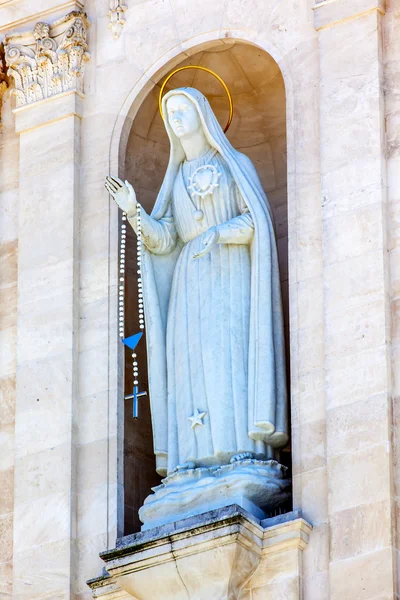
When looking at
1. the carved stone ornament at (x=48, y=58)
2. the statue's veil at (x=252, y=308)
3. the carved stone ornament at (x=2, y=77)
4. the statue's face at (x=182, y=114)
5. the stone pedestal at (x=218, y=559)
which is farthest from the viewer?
the carved stone ornament at (x=2, y=77)

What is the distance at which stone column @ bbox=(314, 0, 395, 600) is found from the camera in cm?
1141

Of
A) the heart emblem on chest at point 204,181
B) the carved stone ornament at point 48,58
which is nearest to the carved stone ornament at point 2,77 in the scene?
the carved stone ornament at point 48,58

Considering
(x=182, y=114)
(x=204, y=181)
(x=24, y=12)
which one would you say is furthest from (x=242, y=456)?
(x=24, y=12)

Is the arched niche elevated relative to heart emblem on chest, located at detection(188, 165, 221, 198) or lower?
elevated

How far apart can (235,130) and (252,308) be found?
6.39 feet

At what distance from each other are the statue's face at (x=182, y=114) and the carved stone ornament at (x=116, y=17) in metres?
0.91

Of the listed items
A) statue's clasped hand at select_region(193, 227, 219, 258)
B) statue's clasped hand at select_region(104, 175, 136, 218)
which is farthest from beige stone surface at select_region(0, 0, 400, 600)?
statue's clasped hand at select_region(193, 227, 219, 258)

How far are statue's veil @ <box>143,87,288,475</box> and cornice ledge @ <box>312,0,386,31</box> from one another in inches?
34.2

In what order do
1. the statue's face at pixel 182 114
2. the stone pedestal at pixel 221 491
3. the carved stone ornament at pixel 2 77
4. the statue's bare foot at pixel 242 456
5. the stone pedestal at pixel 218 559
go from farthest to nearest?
1. the carved stone ornament at pixel 2 77
2. the statue's face at pixel 182 114
3. the statue's bare foot at pixel 242 456
4. the stone pedestal at pixel 221 491
5. the stone pedestal at pixel 218 559

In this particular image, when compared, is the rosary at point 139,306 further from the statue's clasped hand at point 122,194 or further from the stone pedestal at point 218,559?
the stone pedestal at point 218,559

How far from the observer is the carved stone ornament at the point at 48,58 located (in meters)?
13.8

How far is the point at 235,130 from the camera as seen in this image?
1408 cm

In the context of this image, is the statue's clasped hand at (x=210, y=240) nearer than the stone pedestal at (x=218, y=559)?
No

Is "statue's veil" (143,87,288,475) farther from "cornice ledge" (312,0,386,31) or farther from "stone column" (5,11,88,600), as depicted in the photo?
"cornice ledge" (312,0,386,31)
